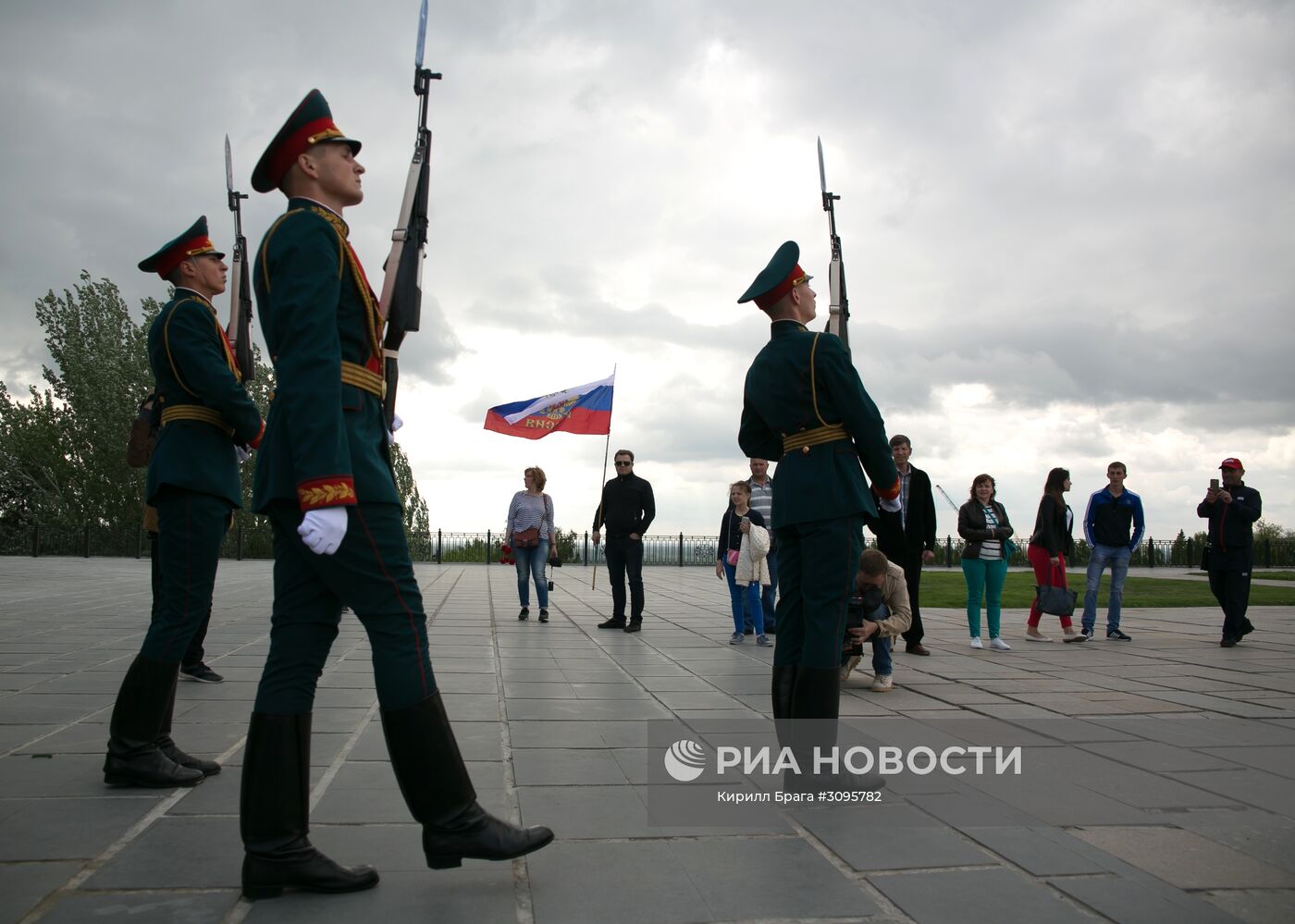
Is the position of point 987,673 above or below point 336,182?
below

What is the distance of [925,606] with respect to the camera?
15398 mm

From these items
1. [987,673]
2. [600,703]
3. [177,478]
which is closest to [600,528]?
[987,673]

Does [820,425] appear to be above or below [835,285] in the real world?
below

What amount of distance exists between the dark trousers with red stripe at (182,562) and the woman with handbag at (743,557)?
625cm

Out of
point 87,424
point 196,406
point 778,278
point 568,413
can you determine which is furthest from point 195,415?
point 87,424

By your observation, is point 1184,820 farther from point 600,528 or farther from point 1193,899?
point 600,528

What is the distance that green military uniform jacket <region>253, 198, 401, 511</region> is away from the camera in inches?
111

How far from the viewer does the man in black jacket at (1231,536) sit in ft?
33.8

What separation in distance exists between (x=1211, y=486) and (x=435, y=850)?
993cm

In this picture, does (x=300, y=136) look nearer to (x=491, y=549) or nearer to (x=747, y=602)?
(x=747, y=602)

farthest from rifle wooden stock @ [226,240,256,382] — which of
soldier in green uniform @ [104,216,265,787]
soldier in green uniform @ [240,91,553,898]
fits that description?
soldier in green uniform @ [240,91,553,898]

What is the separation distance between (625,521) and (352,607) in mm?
8832

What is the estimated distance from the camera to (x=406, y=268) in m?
3.65

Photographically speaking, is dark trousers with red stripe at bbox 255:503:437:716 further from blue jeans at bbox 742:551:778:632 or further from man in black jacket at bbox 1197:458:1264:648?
man in black jacket at bbox 1197:458:1264:648
